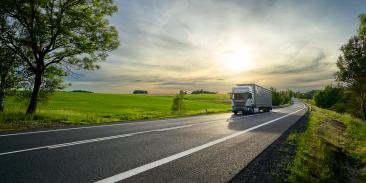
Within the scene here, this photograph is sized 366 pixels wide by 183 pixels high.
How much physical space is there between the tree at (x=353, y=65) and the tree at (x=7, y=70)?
3269 centimetres

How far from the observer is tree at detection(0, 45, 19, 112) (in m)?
18.9

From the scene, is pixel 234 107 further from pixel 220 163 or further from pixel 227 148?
pixel 220 163

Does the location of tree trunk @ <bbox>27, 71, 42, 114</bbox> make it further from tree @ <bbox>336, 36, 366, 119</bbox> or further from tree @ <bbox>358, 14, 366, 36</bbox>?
tree @ <bbox>336, 36, 366, 119</bbox>

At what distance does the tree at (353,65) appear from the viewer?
103ft

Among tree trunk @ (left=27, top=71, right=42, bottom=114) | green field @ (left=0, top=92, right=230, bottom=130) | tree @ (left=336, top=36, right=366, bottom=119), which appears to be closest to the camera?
green field @ (left=0, top=92, right=230, bottom=130)

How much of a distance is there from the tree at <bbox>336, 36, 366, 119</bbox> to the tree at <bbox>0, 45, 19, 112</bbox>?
32690 millimetres

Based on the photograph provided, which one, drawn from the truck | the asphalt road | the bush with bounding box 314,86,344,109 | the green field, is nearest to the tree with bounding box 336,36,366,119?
the truck

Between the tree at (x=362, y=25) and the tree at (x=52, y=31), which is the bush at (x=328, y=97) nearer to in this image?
the tree at (x=362, y=25)

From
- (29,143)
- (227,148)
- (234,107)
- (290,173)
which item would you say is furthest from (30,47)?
(234,107)

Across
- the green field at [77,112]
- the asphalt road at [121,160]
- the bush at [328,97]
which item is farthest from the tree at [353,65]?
the bush at [328,97]

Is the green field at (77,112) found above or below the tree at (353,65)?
below

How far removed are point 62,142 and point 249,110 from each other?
87.3 feet

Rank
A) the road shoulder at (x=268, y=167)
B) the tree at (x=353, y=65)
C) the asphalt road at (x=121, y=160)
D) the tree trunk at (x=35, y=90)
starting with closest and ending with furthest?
the asphalt road at (x=121, y=160)
the road shoulder at (x=268, y=167)
the tree trunk at (x=35, y=90)
the tree at (x=353, y=65)

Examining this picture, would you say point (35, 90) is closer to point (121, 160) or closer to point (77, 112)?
point (77, 112)
